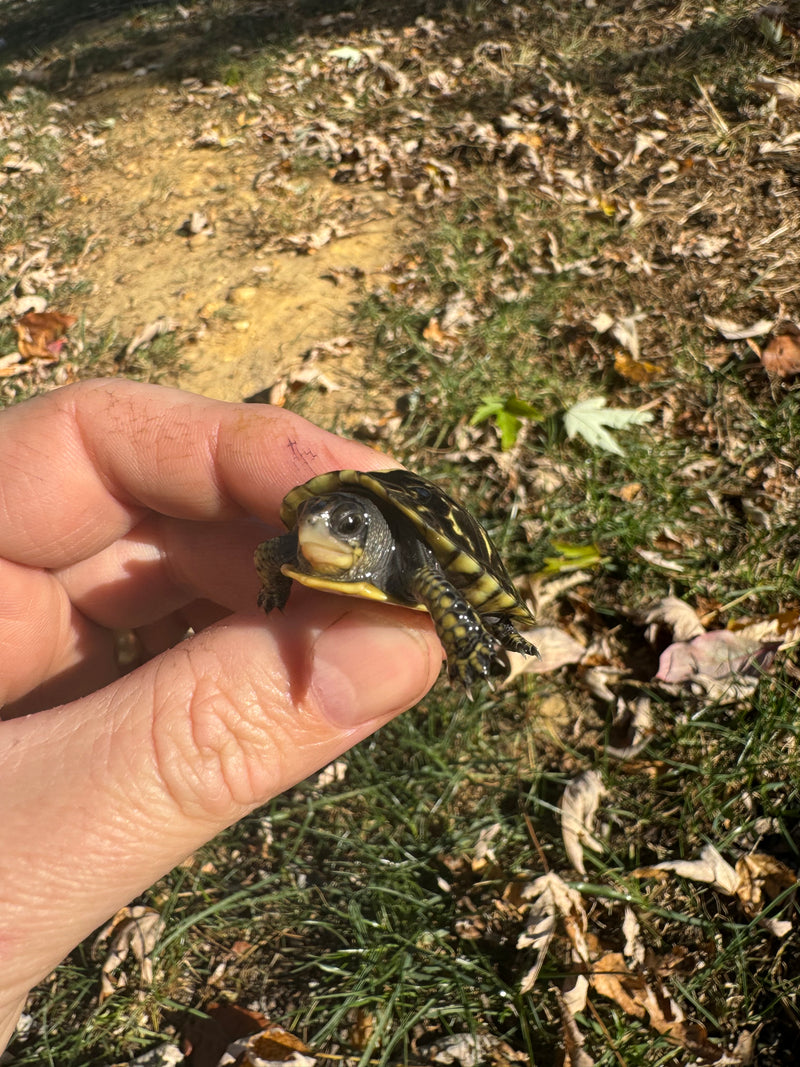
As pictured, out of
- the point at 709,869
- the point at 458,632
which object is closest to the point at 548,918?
the point at 709,869

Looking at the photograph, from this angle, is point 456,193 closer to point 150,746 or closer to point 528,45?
point 528,45

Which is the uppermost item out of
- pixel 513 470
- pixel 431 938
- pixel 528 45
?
pixel 528 45

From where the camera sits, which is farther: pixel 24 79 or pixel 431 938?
pixel 24 79

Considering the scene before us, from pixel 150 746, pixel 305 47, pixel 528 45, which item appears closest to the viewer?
pixel 150 746

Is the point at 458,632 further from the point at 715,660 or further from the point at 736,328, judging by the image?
the point at 736,328

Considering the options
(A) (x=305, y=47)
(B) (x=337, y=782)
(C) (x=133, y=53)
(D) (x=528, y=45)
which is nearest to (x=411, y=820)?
(B) (x=337, y=782)

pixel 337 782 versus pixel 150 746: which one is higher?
pixel 150 746

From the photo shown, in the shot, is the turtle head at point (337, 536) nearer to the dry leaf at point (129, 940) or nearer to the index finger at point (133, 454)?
the index finger at point (133, 454)
